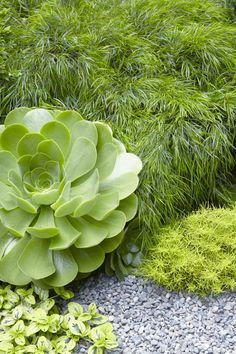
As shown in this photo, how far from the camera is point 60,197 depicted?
81.7 inches

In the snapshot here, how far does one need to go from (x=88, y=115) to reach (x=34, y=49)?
0.57 metres

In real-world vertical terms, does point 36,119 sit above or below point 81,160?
above

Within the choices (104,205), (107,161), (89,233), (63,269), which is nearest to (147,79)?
(107,161)

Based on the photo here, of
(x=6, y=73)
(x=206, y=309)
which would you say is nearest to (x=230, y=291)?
(x=206, y=309)

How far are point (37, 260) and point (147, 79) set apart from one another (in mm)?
1257

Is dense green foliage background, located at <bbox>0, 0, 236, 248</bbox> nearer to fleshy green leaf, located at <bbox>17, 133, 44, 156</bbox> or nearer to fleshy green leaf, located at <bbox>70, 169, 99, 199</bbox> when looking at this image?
fleshy green leaf, located at <bbox>70, 169, 99, 199</bbox>

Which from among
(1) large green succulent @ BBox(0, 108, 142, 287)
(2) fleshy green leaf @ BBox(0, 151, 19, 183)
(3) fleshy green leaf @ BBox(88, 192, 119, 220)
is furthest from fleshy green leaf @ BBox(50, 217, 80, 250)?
(2) fleshy green leaf @ BBox(0, 151, 19, 183)

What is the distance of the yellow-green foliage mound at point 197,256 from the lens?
2127mm

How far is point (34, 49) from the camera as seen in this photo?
2.80 meters

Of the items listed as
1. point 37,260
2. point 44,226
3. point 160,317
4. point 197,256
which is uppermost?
point 44,226

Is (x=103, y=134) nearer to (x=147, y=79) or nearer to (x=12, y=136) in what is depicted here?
(x=12, y=136)

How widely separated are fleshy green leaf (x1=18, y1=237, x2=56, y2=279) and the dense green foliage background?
0.50 meters

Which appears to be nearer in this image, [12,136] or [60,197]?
[60,197]

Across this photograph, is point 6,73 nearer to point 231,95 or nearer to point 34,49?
point 34,49
